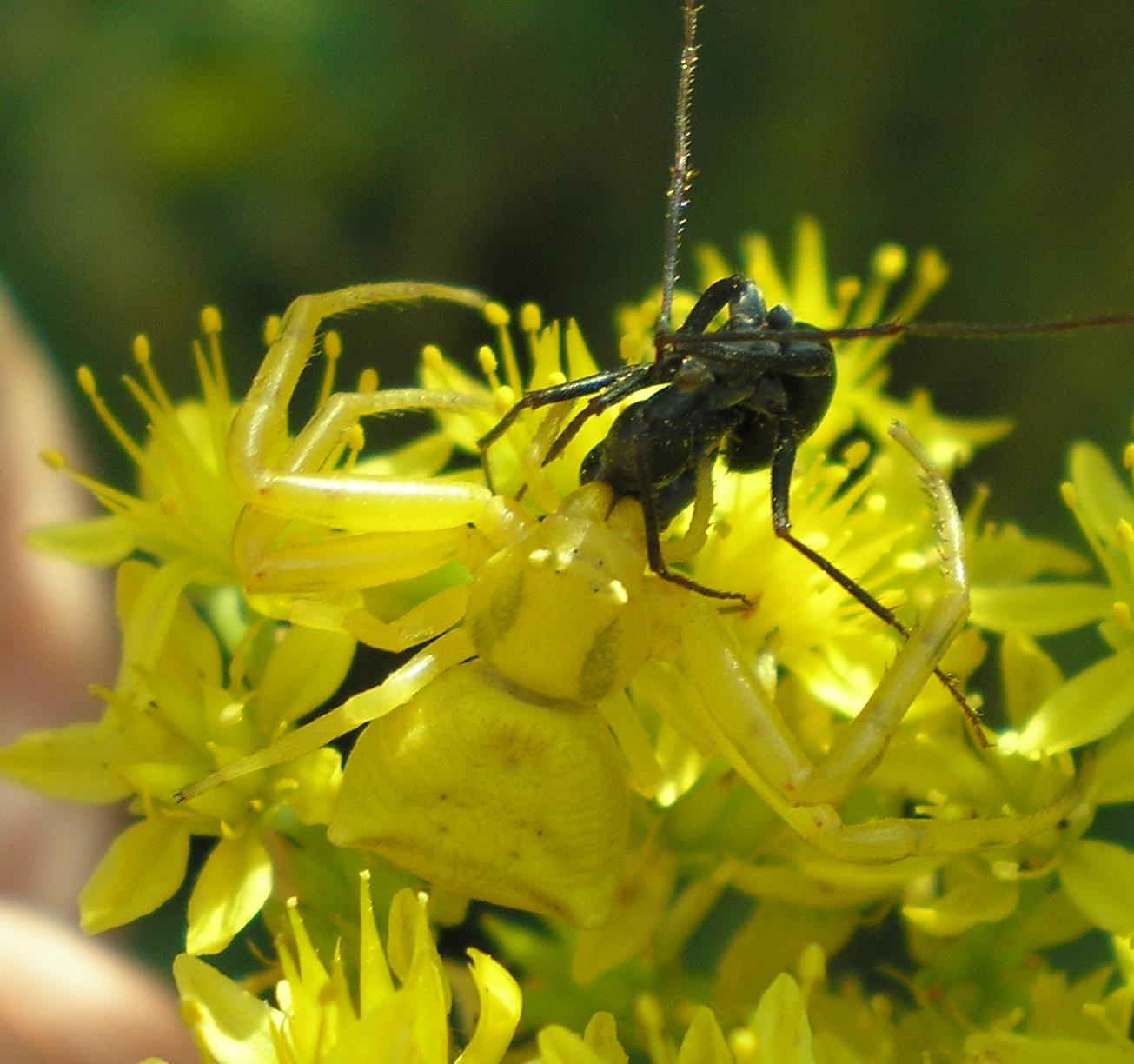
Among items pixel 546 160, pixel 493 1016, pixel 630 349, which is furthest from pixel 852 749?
pixel 546 160

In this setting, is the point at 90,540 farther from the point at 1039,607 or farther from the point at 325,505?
the point at 1039,607

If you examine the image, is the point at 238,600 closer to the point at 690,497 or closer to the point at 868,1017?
the point at 690,497

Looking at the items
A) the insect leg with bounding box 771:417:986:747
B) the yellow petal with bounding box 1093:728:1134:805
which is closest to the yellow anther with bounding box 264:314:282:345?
the insect leg with bounding box 771:417:986:747

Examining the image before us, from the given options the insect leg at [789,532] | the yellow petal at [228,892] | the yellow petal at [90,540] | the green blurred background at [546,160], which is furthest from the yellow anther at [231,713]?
the green blurred background at [546,160]

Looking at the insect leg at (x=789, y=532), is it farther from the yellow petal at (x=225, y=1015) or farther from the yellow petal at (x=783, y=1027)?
the yellow petal at (x=225, y=1015)

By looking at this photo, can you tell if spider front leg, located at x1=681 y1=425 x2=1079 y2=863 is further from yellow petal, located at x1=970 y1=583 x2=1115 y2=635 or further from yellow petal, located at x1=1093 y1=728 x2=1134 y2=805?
yellow petal, located at x1=970 y1=583 x2=1115 y2=635

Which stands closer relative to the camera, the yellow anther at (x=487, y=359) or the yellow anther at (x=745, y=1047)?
Answer: the yellow anther at (x=745, y=1047)

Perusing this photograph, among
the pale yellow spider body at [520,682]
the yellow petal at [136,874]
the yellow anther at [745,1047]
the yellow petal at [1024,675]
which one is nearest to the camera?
the yellow anther at [745,1047]

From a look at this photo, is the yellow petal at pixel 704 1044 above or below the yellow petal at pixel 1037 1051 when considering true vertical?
above

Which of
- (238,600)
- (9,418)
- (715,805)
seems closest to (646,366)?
(715,805)
